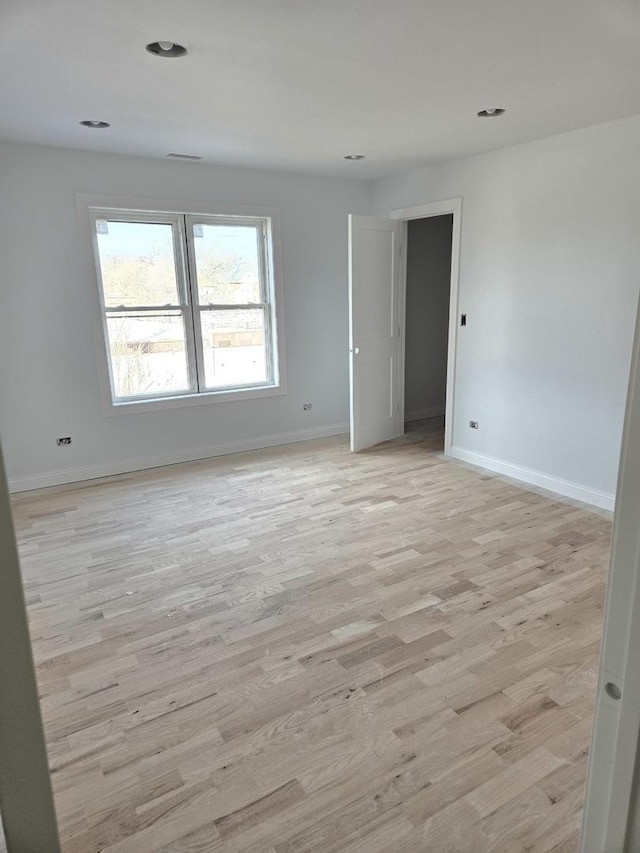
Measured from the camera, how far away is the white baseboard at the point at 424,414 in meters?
6.46

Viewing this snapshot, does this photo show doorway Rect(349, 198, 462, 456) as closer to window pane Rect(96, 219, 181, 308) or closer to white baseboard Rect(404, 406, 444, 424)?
white baseboard Rect(404, 406, 444, 424)

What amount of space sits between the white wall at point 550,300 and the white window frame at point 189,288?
5.21ft

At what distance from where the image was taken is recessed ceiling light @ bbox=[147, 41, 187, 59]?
7.22 ft

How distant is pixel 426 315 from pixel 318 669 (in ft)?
16.3

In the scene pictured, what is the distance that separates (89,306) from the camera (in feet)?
14.0

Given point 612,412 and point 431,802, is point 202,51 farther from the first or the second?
point 612,412

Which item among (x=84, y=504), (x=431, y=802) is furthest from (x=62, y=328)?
(x=431, y=802)

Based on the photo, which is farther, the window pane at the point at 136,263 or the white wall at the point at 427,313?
the white wall at the point at 427,313

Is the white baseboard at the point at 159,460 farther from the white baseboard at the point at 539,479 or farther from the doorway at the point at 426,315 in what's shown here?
the white baseboard at the point at 539,479

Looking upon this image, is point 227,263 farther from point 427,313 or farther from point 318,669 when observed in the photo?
point 318,669

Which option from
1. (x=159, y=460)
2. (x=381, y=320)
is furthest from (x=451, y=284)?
(x=159, y=460)

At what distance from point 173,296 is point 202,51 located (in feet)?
8.41

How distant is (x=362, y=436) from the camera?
17.0 feet

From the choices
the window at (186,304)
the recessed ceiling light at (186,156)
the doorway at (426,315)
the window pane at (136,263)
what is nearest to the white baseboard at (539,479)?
the doorway at (426,315)
